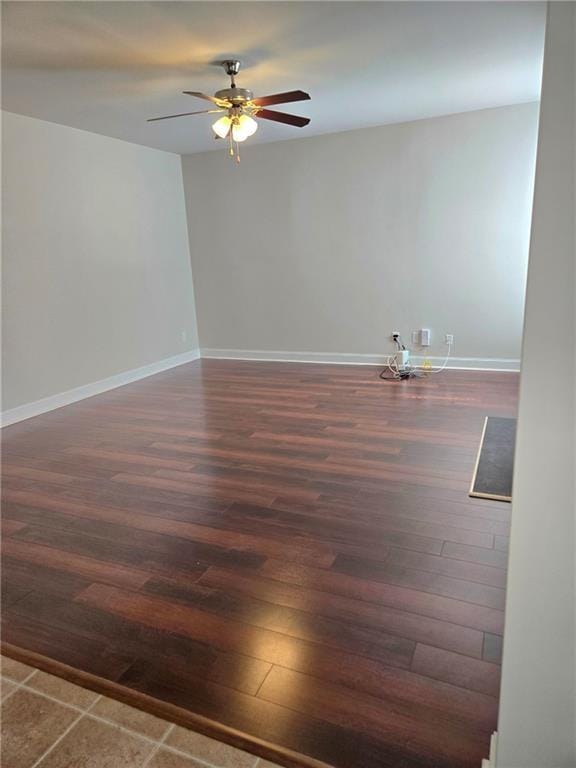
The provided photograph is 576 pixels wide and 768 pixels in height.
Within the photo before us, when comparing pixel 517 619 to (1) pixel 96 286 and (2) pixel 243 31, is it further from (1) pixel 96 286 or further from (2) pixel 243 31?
(1) pixel 96 286

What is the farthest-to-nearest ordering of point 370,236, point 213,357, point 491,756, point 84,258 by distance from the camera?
point 213,357 < point 370,236 < point 84,258 < point 491,756

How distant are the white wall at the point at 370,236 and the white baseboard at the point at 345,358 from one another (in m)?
0.06

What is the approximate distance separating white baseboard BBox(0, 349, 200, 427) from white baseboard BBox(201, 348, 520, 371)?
50cm

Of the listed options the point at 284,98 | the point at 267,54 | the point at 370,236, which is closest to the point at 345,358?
the point at 370,236

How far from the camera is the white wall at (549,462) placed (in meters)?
0.80

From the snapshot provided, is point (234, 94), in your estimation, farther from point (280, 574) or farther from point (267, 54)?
point (280, 574)

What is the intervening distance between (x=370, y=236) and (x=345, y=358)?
139 cm

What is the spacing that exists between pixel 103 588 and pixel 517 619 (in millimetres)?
1705

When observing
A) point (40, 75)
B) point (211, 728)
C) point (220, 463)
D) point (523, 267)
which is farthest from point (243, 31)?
point (523, 267)

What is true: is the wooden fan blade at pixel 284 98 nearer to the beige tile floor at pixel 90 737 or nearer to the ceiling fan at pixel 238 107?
the ceiling fan at pixel 238 107

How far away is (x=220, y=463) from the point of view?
128 inches

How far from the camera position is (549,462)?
85 centimetres

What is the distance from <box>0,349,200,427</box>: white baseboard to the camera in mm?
4305

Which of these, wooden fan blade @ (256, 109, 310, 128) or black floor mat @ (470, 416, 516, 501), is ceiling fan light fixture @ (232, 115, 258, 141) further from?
black floor mat @ (470, 416, 516, 501)
